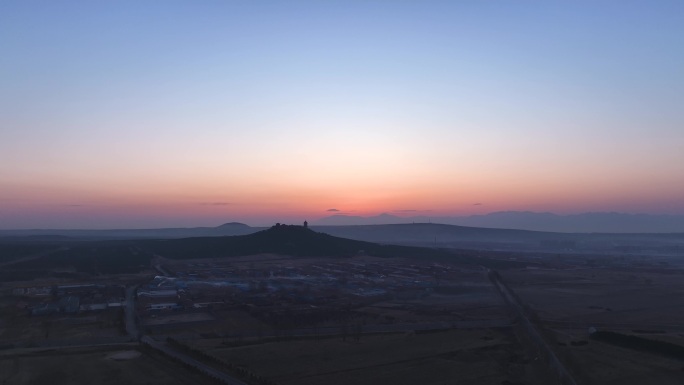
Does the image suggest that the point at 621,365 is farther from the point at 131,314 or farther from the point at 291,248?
the point at 291,248

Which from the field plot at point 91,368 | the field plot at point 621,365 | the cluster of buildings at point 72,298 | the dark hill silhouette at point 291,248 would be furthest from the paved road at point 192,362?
the dark hill silhouette at point 291,248

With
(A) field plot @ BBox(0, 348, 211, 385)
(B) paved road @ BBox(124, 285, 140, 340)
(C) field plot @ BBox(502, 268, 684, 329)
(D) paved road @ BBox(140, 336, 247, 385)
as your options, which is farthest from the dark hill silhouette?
(A) field plot @ BBox(0, 348, 211, 385)

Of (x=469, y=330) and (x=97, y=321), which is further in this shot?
(x=97, y=321)

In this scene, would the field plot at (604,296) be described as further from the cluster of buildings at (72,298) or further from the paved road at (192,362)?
the cluster of buildings at (72,298)

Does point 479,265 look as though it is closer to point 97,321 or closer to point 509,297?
point 509,297

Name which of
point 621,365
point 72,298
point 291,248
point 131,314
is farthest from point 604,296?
point 291,248

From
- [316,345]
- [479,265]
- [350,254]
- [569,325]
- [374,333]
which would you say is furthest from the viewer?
[350,254]

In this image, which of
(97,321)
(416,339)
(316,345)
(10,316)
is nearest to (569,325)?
(416,339)

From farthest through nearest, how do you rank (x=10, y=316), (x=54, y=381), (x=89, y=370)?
(x=10, y=316) < (x=89, y=370) < (x=54, y=381)
